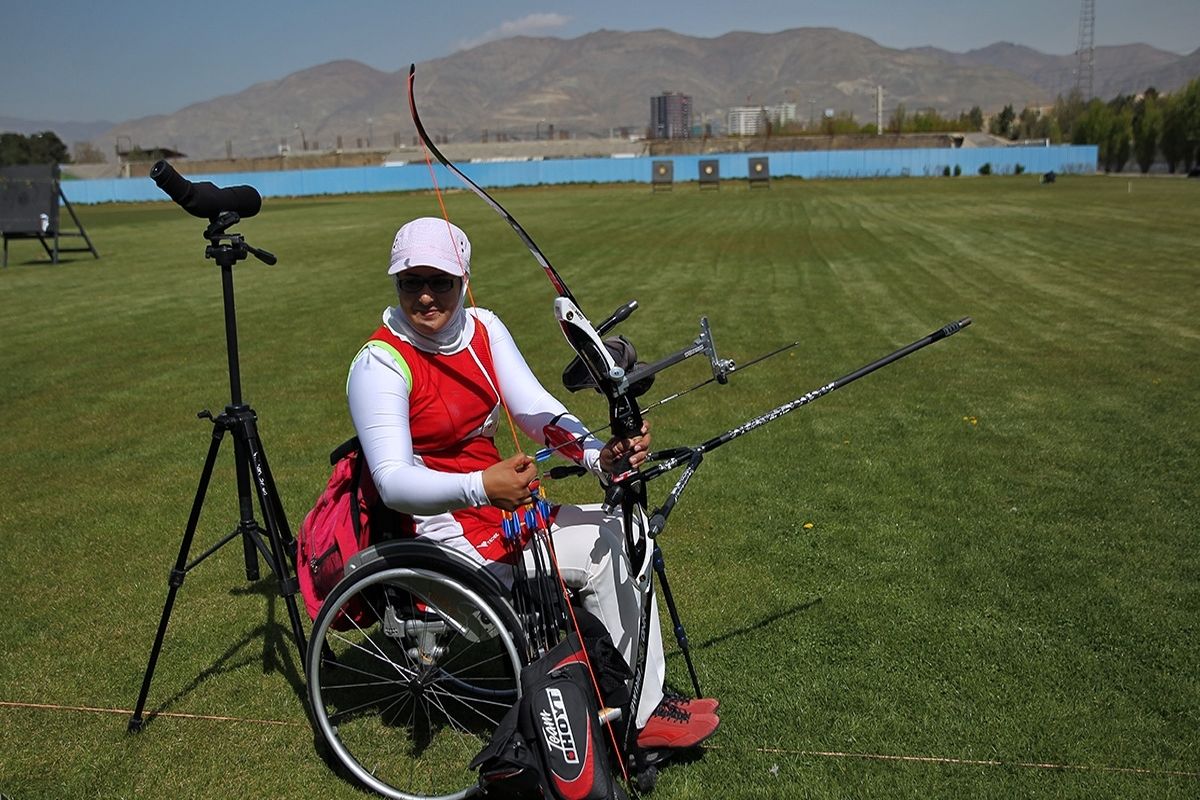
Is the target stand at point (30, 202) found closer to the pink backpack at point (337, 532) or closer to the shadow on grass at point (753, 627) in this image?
the pink backpack at point (337, 532)

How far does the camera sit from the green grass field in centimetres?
349

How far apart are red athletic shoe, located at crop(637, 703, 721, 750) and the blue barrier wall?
64.4m

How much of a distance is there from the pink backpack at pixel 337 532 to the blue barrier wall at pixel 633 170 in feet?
211

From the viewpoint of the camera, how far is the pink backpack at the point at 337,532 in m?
3.35

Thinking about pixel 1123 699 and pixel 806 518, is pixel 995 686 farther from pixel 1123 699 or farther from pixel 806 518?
pixel 806 518

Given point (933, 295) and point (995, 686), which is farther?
point (933, 295)

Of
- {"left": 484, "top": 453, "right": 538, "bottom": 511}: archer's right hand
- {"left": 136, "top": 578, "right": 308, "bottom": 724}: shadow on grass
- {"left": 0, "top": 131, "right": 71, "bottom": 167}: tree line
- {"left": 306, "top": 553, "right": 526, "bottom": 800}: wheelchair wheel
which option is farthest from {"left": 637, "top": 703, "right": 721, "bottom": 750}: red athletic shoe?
{"left": 0, "top": 131, "right": 71, "bottom": 167}: tree line

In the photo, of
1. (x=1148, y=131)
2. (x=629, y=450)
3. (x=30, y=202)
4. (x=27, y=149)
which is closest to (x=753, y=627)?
(x=629, y=450)

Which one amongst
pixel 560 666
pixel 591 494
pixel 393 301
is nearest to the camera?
pixel 560 666

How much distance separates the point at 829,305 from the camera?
13.2m

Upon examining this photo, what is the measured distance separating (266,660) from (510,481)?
79.5 inches

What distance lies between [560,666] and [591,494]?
3246 millimetres

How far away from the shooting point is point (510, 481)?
2906 millimetres

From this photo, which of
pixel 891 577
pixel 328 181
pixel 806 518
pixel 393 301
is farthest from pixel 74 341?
pixel 328 181
